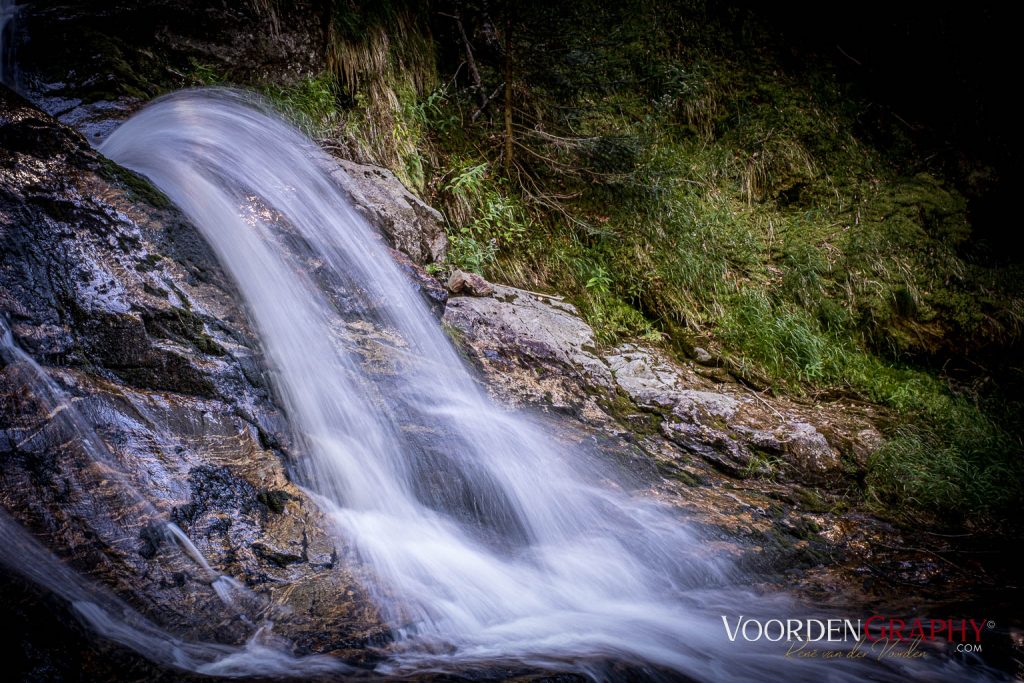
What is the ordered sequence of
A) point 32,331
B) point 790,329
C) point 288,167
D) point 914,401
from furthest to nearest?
point 790,329 < point 914,401 < point 288,167 < point 32,331

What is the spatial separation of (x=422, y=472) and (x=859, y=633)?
2.21 m

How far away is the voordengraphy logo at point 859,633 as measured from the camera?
2.22 m

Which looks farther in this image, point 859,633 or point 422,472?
point 422,472

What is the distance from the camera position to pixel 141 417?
2.14 meters

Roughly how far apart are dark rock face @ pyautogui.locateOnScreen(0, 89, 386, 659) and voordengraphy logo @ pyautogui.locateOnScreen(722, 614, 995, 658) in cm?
175

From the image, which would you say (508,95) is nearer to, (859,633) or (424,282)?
(424,282)

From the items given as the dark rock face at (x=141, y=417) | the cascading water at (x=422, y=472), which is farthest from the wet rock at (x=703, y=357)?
the dark rock face at (x=141, y=417)

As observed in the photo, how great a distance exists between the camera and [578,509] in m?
2.89

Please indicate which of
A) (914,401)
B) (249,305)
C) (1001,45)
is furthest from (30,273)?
(1001,45)

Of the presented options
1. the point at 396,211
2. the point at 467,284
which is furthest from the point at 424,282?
the point at 396,211

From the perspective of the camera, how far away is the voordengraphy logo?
2223 mm

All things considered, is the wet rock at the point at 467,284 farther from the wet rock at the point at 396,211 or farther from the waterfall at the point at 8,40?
the waterfall at the point at 8,40

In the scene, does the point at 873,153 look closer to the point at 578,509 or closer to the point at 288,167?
the point at 578,509

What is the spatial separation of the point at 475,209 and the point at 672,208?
2.08 meters
